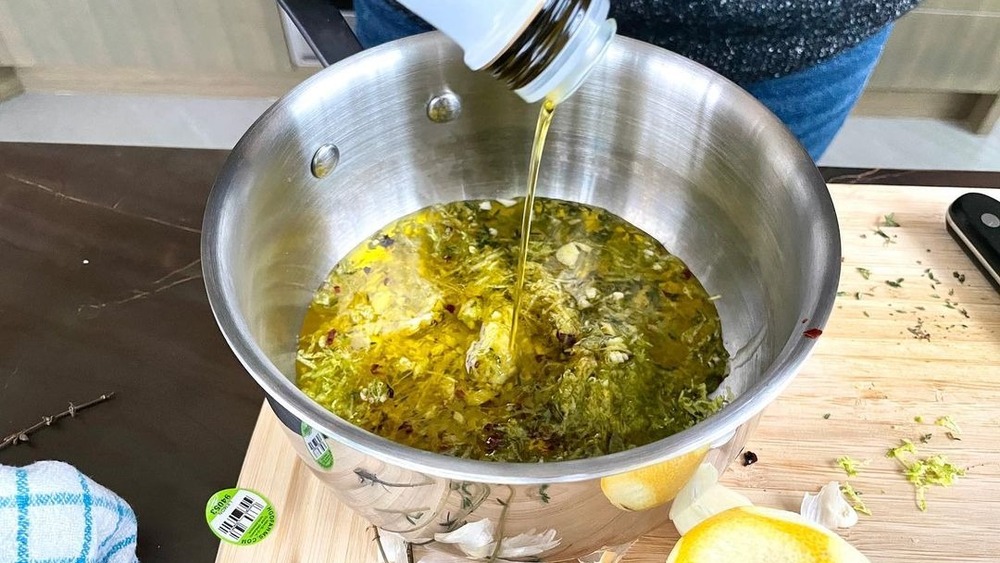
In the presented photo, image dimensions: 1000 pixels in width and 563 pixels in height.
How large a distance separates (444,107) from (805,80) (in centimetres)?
48

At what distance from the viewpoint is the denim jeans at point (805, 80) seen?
1008 millimetres

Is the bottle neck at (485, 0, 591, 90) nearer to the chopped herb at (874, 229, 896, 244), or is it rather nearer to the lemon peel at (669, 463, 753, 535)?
the lemon peel at (669, 463, 753, 535)

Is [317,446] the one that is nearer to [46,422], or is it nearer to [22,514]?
[22,514]

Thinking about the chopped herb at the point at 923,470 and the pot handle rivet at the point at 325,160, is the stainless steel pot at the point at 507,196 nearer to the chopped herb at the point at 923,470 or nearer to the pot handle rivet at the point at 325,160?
the pot handle rivet at the point at 325,160

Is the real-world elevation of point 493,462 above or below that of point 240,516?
above

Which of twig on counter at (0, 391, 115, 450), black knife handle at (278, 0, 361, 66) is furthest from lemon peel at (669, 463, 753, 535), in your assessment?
twig on counter at (0, 391, 115, 450)

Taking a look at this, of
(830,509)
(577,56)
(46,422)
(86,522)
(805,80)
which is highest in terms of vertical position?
(577,56)

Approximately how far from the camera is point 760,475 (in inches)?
32.9

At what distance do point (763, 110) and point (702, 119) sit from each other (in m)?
0.08

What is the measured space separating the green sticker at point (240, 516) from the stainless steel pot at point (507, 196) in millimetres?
141

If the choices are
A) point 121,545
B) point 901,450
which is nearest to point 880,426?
point 901,450

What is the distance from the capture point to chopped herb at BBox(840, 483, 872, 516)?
808mm

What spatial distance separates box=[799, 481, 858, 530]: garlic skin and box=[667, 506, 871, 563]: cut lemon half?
0.10 meters

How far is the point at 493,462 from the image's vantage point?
52 cm
